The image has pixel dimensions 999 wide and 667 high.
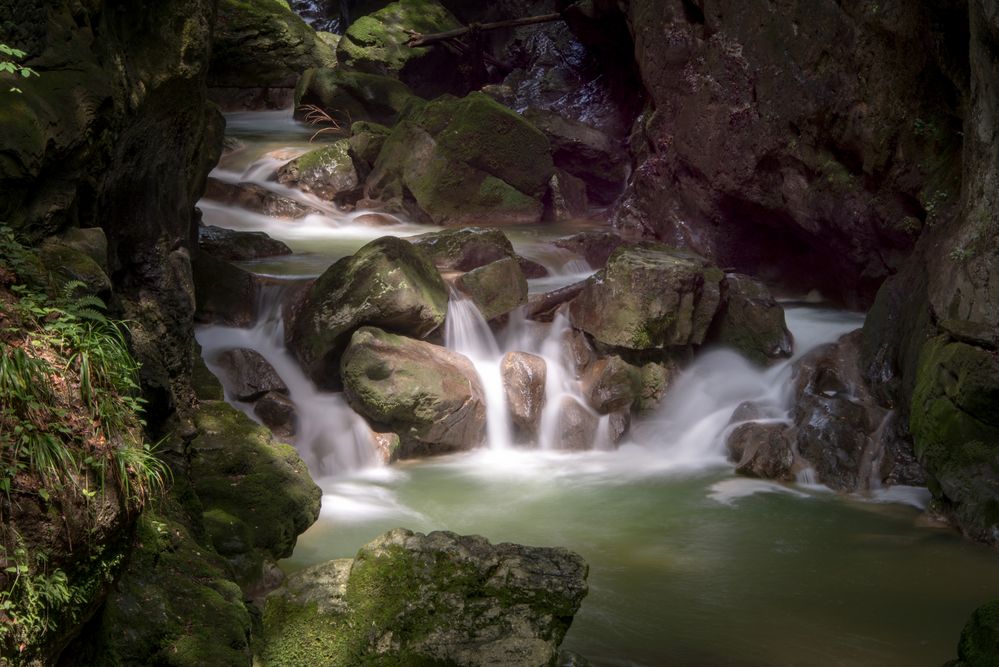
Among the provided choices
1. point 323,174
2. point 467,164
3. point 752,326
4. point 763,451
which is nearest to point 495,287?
point 752,326

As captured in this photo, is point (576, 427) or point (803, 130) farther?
point (803, 130)

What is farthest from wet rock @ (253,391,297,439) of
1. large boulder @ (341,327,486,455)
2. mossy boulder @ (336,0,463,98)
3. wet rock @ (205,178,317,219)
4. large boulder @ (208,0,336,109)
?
mossy boulder @ (336,0,463,98)

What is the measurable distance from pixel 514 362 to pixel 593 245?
3607mm

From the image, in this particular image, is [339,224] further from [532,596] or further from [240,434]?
[532,596]

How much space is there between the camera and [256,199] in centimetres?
1413

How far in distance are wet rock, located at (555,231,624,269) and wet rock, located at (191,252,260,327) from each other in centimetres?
462

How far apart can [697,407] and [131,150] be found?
5879 mm

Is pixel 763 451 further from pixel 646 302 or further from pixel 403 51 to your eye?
pixel 403 51

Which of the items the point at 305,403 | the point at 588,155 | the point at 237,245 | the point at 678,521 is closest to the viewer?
the point at 678,521

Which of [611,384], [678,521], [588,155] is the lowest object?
[678,521]

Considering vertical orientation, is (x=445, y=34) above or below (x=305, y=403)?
above

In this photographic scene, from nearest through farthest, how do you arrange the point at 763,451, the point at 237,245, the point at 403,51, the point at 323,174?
1. the point at 763,451
2. the point at 237,245
3. the point at 323,174
4. the point at 403,51

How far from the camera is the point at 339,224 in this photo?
1398 centimetres

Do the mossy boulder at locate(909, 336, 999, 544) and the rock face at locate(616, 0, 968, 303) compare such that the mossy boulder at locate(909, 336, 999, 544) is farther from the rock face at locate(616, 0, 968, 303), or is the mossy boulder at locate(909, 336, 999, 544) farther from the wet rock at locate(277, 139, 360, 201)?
the wet rock at locate(277, 139, 360, 201)
